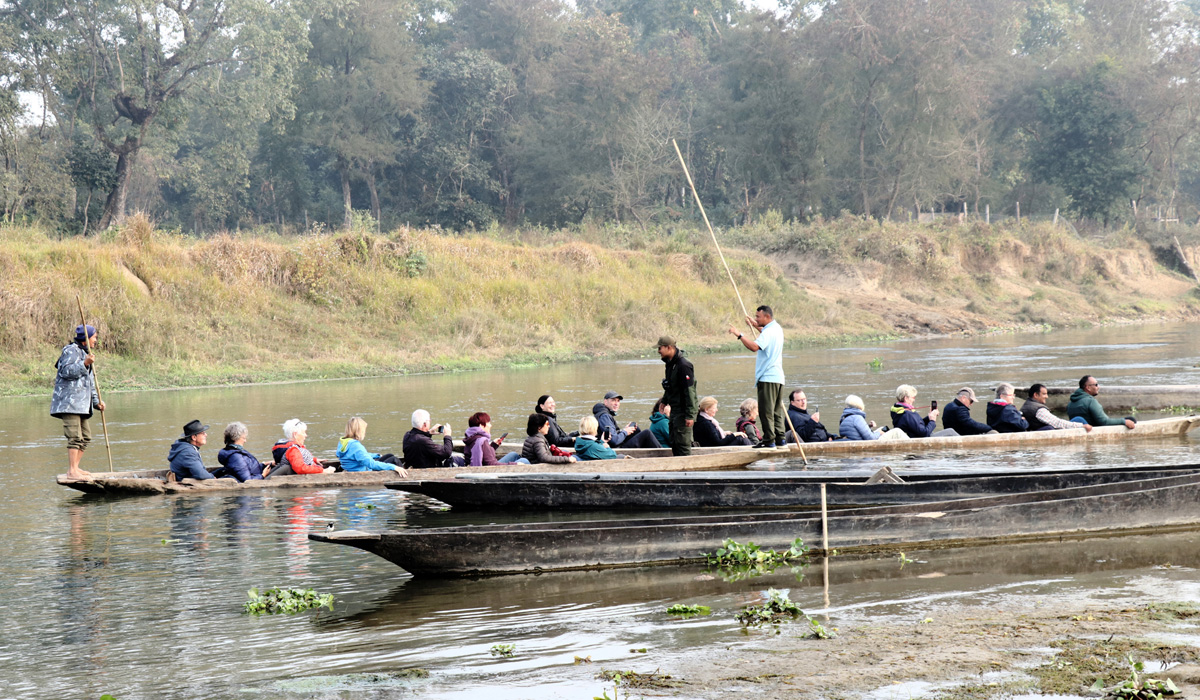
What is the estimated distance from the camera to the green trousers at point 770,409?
468 inches

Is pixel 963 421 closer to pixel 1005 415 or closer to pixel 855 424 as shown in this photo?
pixel 1005 415

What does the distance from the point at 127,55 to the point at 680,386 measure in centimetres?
3717

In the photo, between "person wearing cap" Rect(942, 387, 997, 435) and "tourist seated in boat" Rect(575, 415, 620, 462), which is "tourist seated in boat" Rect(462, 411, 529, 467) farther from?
"person wearing cap" Rect(942, 387, 997, 435)

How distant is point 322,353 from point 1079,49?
51.7 m

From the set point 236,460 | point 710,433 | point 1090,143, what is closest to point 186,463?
point 236,460

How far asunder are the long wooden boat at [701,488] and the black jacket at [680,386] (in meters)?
1.37

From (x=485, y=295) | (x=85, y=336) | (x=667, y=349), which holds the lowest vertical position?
(x=667, y=349)

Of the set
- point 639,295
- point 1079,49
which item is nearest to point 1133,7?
point 1079,49

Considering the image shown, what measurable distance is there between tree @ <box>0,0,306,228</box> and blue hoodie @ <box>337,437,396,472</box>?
32827 millimetres

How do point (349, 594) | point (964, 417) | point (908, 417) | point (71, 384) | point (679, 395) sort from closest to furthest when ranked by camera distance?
point (349, 594) → point (679, 395) → point (71, 384) → point (908, 417) → point (964, 417)

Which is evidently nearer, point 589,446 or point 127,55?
point 589,446

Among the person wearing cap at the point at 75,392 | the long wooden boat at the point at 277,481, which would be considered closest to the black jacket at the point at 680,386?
the long wooden boat at the point at 277,481

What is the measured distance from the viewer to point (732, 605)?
7055 millimetres

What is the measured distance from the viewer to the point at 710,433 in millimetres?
12695
